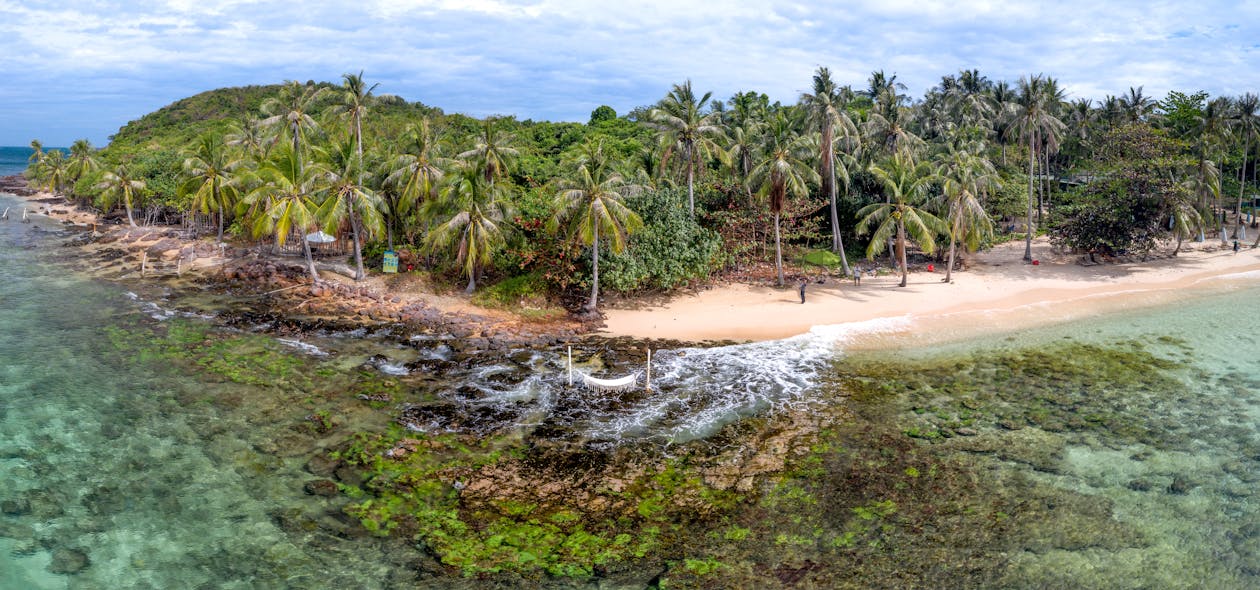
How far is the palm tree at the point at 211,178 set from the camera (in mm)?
45875

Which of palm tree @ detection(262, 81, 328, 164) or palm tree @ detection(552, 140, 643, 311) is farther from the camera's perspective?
palm tree @ detection(262, 81, 328, 164)

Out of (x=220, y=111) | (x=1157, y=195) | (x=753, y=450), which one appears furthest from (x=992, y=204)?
(x=220, y=111)

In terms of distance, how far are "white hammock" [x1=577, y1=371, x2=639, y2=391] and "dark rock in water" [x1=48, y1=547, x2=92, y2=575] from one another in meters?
13.6

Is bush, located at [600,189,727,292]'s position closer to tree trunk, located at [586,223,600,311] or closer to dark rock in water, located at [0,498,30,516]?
tree trunk, located at [586,223,600,311]

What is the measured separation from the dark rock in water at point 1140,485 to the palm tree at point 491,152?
2841cm

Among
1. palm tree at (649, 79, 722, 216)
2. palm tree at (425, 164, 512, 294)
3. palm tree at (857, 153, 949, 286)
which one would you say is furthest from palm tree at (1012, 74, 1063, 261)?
palm tree at (425, 164, 512, 294)

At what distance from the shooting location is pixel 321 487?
1764cm

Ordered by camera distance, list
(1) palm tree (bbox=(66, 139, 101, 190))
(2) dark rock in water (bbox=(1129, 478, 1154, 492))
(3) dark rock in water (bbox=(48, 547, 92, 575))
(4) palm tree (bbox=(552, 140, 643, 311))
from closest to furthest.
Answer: (3) dark rock in water (bbox=(48, 547, 92, 575)) → (2) dark rock in water (bbox=(1129, 478, 1154, 492)) → (4) palm tree (bbox=(552, 140, 643, 311)) → (1) palm tree (bbox=(66, 139, 101, 190))

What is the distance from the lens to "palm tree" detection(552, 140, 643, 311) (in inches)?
1218

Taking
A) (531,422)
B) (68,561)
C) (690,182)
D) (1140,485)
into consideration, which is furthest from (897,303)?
(68,561)

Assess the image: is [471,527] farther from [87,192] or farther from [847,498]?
[87,192]

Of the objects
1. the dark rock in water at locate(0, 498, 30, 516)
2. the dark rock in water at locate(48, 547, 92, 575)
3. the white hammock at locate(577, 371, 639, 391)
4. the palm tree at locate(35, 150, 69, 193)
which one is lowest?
the dark rock in water at locate(48, 547, 92, 575)

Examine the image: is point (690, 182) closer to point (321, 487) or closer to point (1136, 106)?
point (321, 487)

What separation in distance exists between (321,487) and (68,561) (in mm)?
4963
